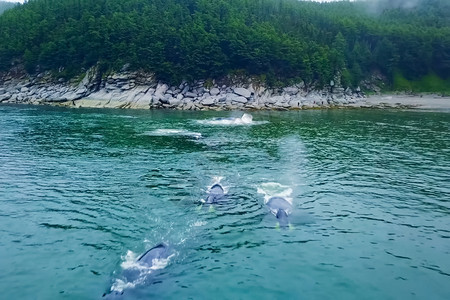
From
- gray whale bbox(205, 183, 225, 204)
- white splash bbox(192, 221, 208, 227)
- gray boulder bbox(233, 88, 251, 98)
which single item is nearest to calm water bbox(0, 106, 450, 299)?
white splash bbox(192, 221, 208, 227)

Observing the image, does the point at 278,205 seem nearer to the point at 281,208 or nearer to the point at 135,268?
the point at 281,208

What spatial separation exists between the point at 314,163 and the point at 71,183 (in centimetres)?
2052

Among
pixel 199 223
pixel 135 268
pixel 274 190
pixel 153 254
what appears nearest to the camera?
pixel 135 268

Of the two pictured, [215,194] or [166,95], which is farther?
[166,95]

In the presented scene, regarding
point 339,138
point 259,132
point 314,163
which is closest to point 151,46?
point 259,132

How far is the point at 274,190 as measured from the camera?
24.7 m

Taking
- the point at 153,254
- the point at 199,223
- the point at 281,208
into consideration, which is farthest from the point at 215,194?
the point at 153,254

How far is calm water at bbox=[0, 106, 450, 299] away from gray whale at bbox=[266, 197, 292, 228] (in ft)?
1.39

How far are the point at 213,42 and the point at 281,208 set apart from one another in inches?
3787

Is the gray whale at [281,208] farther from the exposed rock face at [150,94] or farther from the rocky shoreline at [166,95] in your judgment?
the exposed rock face at [150,94]

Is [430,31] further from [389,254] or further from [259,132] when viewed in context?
[389,254]

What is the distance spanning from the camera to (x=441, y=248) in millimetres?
16656

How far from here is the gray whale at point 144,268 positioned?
12812 mm

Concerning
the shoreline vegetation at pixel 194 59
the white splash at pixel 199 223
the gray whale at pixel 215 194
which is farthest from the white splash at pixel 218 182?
the shoreline vegetation at pixel 194 59
